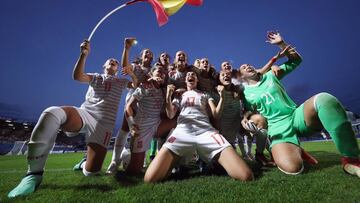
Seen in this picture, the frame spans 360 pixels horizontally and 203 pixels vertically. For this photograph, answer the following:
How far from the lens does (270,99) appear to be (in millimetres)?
4660

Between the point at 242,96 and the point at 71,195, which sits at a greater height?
the point at 242,96

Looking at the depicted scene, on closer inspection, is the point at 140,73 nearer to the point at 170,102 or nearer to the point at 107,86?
the point at 107,86

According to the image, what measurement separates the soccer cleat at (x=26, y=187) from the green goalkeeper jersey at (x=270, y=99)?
13.4 ft

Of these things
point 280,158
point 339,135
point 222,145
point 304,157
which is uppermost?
point 339,135

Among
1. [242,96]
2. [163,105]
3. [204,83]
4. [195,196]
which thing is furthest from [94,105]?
[242,96]

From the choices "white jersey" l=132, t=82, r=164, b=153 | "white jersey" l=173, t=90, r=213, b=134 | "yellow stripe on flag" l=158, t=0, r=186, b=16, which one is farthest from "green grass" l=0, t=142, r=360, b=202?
"yellow stripe on flag" l=158, t=0, r=186, b=16

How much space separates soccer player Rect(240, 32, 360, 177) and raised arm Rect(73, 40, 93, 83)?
3.31m

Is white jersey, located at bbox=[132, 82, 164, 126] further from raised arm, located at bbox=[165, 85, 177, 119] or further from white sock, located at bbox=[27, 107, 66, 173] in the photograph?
white sock, located at bbox=[27, 107, 66, 173]

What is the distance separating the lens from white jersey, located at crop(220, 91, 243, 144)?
5.60 meters

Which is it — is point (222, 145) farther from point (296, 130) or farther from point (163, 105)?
point (163, 105)

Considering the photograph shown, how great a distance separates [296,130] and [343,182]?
1.36 metres

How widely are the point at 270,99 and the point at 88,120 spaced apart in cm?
353

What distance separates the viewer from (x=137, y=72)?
224 inches

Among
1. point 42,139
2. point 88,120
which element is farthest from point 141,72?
point 42,139
